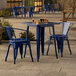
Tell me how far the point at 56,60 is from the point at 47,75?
5.09ft

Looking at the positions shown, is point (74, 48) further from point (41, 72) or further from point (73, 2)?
point (73, 2)

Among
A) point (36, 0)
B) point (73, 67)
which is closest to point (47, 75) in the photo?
point (73, 67)

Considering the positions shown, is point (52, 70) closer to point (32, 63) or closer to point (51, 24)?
point (32, 63)

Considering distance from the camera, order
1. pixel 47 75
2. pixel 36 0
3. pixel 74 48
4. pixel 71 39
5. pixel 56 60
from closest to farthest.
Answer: pixel 47 75 → pixel 56 60 → pixel 74 48 → pixel 71 39 → pixel 36 0

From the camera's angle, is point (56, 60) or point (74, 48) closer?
point (56, 60)

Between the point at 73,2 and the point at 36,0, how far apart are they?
19.4 m

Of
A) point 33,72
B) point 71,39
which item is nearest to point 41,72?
point 33,72

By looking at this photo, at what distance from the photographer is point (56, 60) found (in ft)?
24.8

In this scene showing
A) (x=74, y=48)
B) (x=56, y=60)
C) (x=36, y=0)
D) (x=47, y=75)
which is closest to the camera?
(x=47, y=75)

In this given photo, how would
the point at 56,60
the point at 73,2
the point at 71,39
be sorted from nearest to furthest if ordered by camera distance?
the point at 56,60 < the point at 71,39 < the point at 73,2

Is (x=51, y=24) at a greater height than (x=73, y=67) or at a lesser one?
greater

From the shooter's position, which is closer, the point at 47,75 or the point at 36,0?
the point at 47,75

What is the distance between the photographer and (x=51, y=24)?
7.68 metres

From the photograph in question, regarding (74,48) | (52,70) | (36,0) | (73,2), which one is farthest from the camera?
(36,0)
